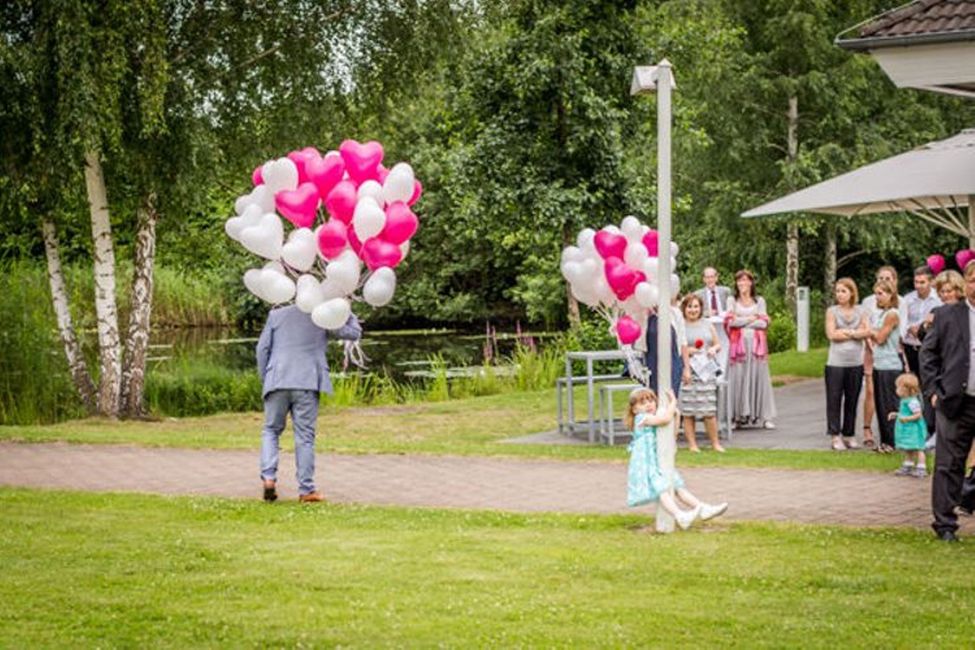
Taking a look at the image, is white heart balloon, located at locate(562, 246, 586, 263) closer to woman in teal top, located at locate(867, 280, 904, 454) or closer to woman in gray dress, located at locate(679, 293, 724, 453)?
woman in gray dress, located at locate(679, 293, 724, 453)

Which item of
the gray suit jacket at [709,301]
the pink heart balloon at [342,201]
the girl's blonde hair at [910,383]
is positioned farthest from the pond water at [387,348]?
the pink heart balloon at [342,201]

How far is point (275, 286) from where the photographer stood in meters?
12.7

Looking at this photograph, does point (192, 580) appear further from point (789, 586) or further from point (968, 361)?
point (968, 361)

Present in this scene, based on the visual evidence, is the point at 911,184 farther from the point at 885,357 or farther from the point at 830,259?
the point at 830,259

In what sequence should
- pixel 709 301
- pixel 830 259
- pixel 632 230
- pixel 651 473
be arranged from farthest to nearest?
pixel 830 259, pixel 709 301, pixel 632 230, pixel 651 473

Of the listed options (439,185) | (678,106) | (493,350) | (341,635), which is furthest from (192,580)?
(439,185)

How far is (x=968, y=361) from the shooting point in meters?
10.9

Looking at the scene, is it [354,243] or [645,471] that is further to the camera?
[354,243]

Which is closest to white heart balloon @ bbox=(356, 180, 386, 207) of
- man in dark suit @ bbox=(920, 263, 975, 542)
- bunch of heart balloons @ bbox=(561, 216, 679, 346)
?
bunch of heart balloons @ bbox=(561, 216, 679, 346)

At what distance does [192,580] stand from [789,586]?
11.6 ft

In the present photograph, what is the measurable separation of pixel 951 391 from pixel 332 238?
4.91 meters

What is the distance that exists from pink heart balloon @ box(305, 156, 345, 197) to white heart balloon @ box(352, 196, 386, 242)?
→ 1.16ft

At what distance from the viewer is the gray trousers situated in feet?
42.9

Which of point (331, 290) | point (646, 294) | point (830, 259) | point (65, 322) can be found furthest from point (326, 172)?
point (830, 259)
